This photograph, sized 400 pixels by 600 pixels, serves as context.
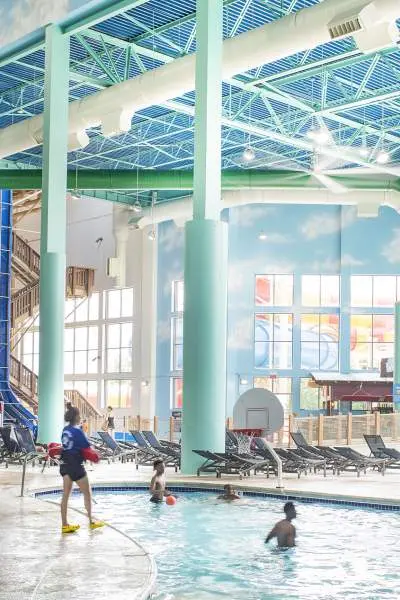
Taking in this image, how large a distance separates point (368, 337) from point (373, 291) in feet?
6.35

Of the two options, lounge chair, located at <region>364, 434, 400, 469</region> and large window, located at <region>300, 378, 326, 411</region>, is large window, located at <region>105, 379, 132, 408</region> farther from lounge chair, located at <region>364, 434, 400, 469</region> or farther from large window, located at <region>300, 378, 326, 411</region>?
lounge chair, located at <region>364, 434, 400, 469</region>

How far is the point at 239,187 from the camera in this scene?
31031mm

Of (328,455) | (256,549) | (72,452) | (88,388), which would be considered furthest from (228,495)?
(88,388)

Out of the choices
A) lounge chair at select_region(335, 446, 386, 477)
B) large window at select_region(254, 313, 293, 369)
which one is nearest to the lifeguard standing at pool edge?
lounge chair at select_region(335, 446, 386, 477)

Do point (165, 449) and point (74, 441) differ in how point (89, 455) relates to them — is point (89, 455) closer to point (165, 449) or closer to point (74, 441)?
point (74, 441)

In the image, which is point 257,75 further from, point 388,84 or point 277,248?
point 277,248

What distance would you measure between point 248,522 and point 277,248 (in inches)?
1097

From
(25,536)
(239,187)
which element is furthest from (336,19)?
(239,187)

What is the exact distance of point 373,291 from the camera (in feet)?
130

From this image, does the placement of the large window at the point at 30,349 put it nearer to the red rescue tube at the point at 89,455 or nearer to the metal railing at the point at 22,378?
the metal railing at the point at 22,378

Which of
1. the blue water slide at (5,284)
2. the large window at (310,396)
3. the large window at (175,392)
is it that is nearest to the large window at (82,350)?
the large window at (175,392)

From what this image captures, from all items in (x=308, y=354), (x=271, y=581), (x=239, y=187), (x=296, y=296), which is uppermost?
(x=239, y=187)

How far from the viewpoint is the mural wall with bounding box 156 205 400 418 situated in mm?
39312

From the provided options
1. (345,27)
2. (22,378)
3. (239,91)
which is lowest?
(22,378)
